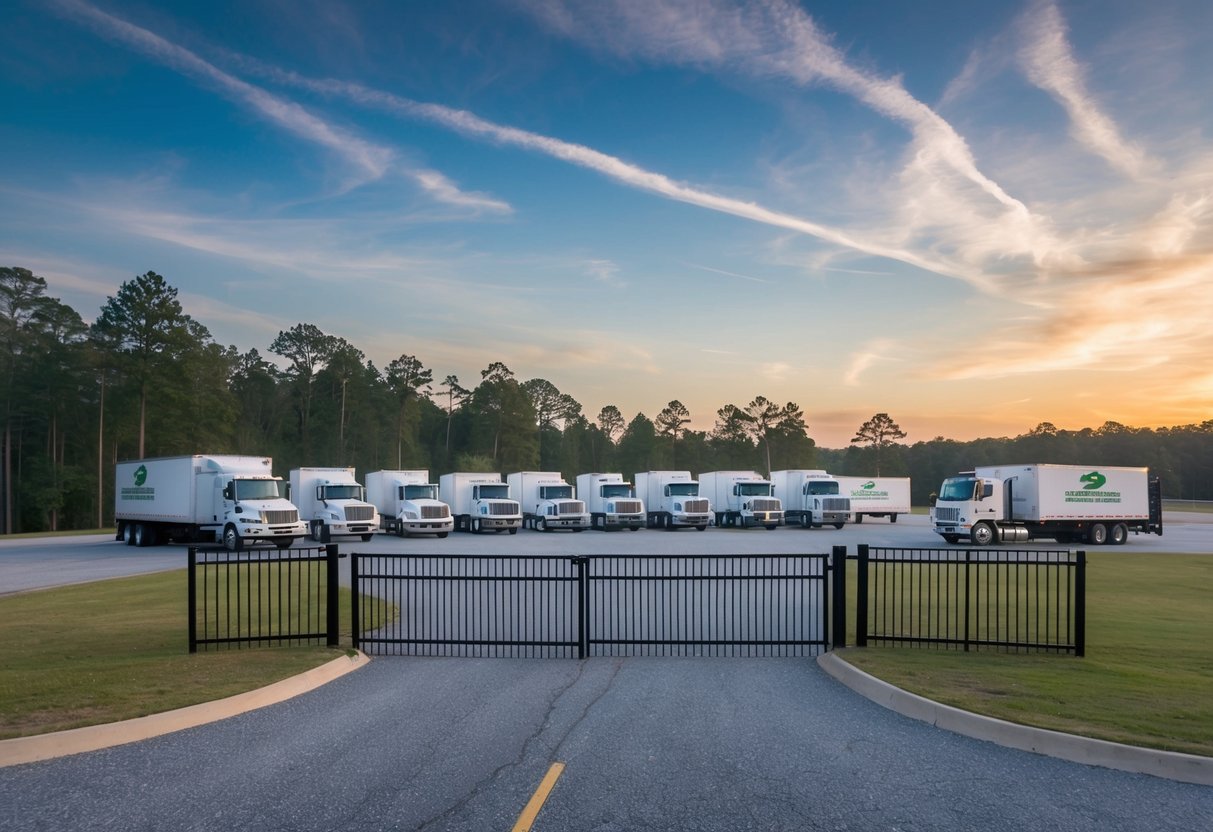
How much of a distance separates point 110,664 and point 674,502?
40.7 metres

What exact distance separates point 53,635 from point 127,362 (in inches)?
2303

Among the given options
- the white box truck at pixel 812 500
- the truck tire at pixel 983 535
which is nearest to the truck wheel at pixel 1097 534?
the truck tire at pixel 983 535

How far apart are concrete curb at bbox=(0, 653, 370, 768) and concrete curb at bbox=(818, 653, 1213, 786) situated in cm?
651

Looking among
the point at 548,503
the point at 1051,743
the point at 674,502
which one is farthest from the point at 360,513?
the point at 1051,743

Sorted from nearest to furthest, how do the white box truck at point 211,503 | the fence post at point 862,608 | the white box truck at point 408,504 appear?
the fence post at point 862,608 → the white box truck at point 211,503 → the white box truck at point 408,504

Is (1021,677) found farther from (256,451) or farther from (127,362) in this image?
(256,451)

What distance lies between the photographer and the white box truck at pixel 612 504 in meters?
49.3

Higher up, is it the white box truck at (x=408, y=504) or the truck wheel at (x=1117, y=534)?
the white box truck at (x=408, y=504)

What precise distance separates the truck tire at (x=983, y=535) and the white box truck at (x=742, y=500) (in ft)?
47.0

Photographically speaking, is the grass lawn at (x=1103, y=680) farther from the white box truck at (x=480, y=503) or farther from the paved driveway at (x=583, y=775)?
the white box truck at (x=480, y=503)

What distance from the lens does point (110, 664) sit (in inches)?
439

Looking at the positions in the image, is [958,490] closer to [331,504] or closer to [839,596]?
[331,504]

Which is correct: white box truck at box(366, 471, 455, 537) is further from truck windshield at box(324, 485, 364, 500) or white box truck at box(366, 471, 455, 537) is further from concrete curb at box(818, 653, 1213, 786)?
concrete curb at box(818, 653, 1213, 786)

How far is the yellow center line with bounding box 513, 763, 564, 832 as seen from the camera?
223 inches
